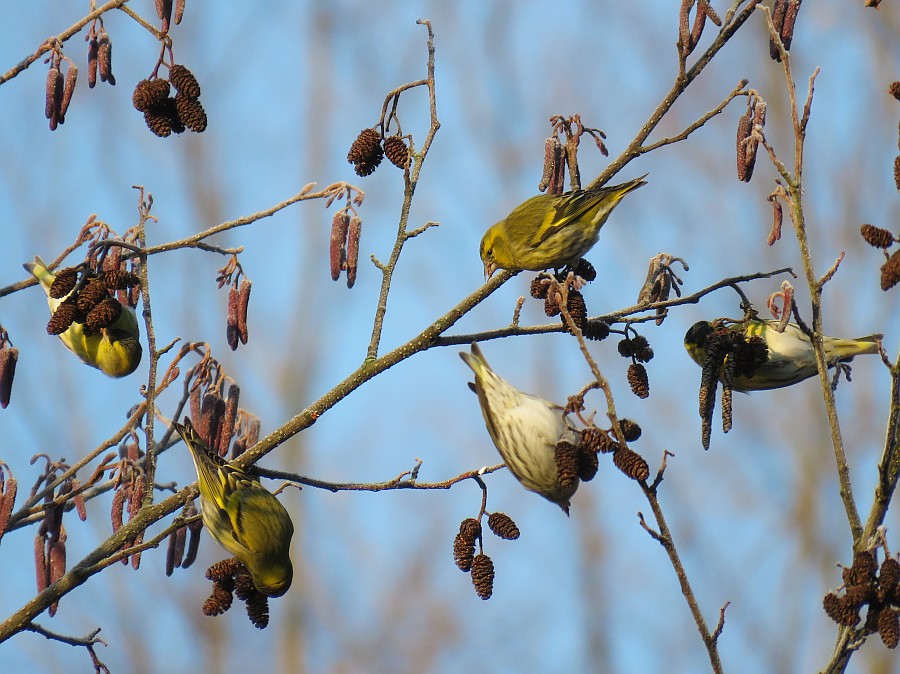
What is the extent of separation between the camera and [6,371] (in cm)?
387

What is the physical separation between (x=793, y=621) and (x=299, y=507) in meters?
6.88

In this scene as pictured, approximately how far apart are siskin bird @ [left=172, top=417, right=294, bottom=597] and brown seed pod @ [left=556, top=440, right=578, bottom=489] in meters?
2.05

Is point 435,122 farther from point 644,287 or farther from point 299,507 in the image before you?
point 299,507

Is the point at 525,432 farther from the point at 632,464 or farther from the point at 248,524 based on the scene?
the point at 632,464

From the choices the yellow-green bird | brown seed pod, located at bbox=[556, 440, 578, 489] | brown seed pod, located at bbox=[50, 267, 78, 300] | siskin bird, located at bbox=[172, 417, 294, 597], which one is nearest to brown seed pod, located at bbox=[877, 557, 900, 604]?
brown seed pod, located at bbox=[556, 440, 578, 489]

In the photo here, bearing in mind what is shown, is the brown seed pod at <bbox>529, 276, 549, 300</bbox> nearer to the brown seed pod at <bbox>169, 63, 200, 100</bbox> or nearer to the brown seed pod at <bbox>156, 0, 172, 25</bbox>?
the brown seed pod at <bbox>169, 63, 200, 100</bbox>

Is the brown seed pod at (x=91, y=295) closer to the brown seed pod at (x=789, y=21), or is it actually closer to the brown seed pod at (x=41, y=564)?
the brown seed pod at (x=41, y=564)

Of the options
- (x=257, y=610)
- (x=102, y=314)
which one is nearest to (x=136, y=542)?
(x=257, y=610)

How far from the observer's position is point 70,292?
3564 mm

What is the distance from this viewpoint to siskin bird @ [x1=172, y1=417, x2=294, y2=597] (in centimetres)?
472

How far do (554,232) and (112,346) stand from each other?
2.37 metres

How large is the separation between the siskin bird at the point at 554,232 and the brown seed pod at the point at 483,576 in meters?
2.26

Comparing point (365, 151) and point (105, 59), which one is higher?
point (105, 59)

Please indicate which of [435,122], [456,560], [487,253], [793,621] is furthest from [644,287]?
[793,621]
